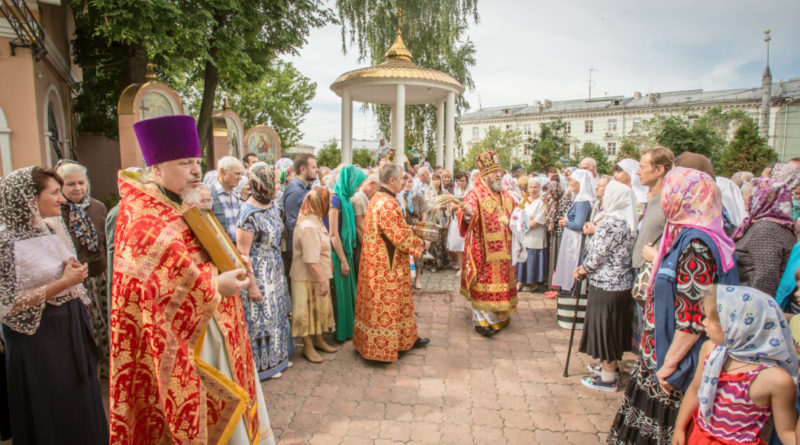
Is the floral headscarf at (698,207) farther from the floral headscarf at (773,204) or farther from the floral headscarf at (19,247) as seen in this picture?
the floral headscarf at (19,247)

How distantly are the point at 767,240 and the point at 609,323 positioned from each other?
50.6 inches

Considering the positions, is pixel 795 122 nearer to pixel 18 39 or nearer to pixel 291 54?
pixel 291 54

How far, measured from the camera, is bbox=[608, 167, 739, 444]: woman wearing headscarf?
7.65 ft

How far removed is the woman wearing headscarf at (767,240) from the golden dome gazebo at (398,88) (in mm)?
9656

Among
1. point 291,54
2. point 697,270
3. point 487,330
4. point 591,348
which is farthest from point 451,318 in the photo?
point 291,54

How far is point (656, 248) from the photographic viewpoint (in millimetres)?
2896

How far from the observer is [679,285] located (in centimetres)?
239

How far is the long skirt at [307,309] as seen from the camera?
451 centimetres

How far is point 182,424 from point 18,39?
974cm

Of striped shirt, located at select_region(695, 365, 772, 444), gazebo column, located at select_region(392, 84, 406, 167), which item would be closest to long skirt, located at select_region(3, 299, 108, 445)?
striped shirt, located at select_region(695, 365, 772, 444)

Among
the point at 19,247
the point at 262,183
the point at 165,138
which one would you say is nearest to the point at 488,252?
the point at 262,183

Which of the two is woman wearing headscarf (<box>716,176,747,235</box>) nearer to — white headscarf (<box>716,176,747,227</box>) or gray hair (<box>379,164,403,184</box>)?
white headscarf (<box>716,176,747,227</box>)

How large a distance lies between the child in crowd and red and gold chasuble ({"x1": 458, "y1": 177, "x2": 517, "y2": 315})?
3136 millimetres

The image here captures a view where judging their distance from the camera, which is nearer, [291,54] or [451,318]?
[451,318]
